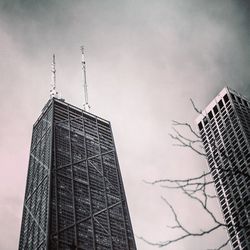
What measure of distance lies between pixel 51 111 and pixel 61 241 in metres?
54.3

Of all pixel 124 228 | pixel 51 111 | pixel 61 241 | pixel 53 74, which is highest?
pixel 53 74

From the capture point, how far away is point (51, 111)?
5531 inches

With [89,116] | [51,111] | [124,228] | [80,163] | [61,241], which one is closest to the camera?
[61,241]

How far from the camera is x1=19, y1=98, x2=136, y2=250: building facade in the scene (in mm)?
100125

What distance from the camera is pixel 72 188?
11250 centimetres

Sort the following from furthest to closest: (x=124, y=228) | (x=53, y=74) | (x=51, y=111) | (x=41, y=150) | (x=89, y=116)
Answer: (x=53, y=74), (x=89, y=116), (x=51, y=111), (x=41, y=150), (x=124, y=228)

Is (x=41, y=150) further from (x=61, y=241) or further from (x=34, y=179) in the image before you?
(x=61, y=241)

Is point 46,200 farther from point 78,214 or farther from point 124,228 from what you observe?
point 124,228

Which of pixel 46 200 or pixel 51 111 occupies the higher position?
pixel 51 111

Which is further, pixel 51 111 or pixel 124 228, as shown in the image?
pixel 51 111

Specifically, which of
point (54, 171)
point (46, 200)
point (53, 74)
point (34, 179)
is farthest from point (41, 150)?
point (53, 74)

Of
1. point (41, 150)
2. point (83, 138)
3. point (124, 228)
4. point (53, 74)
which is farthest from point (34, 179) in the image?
point (53, 74)

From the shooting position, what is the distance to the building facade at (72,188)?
100 metres

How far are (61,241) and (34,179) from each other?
32.3 meters
